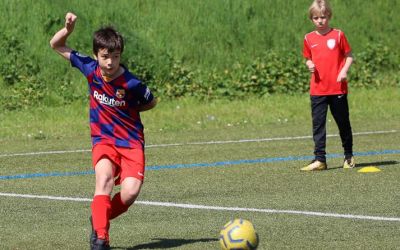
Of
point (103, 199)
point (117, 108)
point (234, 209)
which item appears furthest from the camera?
point (234, 209)

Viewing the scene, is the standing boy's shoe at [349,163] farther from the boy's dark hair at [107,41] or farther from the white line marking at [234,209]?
the boy's dark hair at [107,41]

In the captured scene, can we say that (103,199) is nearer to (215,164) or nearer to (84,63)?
(84,63)

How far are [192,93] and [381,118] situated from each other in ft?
15.7

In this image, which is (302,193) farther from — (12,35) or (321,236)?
(12,35)

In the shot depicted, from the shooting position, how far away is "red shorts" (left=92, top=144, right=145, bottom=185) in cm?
843

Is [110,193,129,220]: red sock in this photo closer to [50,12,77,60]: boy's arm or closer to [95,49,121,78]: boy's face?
[95,49,121,78]: boy's face

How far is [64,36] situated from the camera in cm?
877

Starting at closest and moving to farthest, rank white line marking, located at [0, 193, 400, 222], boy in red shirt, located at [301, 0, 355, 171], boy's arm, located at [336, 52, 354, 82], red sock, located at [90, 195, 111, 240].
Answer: red sock, located at [90, 195, 111, 240], white line marking, located at [0, 193, 400, 222], boy's arm, located at [336, 52, 354, 82], boy in red shirt, located at [301, 0, 355, 171]

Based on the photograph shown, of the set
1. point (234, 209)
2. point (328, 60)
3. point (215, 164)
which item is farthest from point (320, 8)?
point (234, 209)


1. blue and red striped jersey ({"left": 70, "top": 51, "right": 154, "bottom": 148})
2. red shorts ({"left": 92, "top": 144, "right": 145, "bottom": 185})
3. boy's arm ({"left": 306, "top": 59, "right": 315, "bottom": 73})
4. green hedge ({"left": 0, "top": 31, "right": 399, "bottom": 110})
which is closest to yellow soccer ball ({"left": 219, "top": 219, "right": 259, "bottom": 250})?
red shorts ({"left": 92, "top": 144, "right": 145, "bottom": 185})

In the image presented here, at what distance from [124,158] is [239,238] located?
145cm

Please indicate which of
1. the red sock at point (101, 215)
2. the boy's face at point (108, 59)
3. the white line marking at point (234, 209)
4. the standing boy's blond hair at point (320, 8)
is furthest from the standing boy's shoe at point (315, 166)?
the red sock at point (101, 215)

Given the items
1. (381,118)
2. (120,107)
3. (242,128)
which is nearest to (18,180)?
(120,107)

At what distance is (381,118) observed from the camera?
18.8 meters
